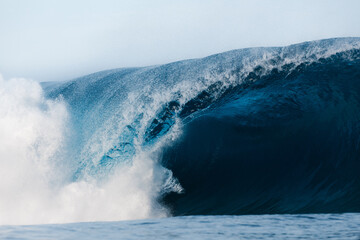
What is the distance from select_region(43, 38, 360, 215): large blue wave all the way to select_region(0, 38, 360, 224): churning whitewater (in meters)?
0.02

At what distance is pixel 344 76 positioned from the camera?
667 cm

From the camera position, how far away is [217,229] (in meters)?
3.75

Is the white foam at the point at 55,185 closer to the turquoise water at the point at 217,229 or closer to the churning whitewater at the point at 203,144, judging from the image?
the churning whitewater at the point at 203,144

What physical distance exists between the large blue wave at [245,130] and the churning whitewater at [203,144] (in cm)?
2

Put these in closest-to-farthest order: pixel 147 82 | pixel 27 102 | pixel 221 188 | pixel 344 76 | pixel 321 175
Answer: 1. pixel 321 175
2. pixel 221 188
3. pixel 344 76
4. pixel 147 82
5. pixel 27 102

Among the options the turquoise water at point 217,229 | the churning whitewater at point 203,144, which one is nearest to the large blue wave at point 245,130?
the churning whitewater at point 203,144

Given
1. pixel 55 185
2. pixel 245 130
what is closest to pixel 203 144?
pixel 245 130

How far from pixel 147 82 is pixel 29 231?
14.2ft

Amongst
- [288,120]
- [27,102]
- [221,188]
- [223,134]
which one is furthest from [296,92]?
[27,102]

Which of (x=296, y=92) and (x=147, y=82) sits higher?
(x=147, y=82)

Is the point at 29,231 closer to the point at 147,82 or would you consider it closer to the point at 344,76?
the point at 147,82

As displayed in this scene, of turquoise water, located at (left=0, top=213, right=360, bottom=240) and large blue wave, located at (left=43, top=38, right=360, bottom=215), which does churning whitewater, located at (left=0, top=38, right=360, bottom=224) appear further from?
turquoise water, located at (left=0, top=213, right=360, bottom=240)

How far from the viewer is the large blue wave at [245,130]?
5.30 meters

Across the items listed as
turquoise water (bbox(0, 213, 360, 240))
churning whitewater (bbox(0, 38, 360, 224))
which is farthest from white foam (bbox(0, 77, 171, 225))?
turquoise water (bbox(0, 213, 360, 240))
